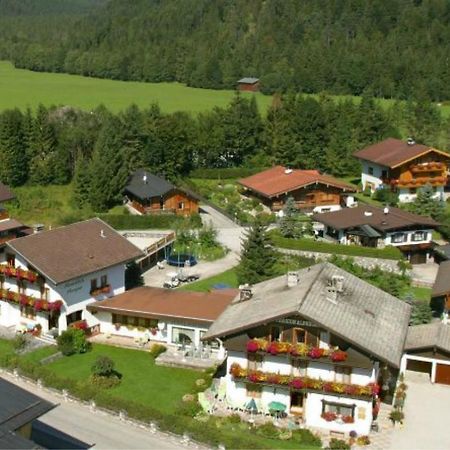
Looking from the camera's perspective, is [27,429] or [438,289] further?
[438,289]

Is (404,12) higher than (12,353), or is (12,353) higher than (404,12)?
(404,12)

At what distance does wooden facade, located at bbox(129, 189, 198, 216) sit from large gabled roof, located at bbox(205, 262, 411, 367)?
99.4 feet

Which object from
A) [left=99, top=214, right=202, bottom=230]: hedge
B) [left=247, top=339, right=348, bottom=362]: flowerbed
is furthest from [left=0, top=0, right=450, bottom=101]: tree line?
[left=247, top=339, right=348, bottom=362]: flowerbed

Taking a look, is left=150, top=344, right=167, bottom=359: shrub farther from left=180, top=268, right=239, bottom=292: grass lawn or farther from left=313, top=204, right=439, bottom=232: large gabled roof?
left=313, top=204, right=439, bottom=232: large gabled roof

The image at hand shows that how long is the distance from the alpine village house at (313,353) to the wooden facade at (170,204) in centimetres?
3285

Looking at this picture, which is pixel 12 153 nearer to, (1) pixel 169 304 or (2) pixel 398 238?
(1) pixel 169 304

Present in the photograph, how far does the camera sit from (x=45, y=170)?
69.8 meters

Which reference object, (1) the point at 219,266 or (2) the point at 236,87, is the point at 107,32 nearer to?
(2) the point at 236,87

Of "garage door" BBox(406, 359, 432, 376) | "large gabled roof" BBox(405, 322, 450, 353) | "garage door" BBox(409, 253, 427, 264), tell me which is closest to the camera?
"large gabled roof" BBox(405, 322, 450, 353)

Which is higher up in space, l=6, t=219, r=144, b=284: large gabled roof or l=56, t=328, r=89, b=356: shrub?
l=6, t=219, r=144, b=284: large gabled roof

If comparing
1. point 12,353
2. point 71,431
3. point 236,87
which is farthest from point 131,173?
point 236,87

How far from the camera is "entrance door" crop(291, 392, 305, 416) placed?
31928 millimetres

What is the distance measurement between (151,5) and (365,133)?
121470mm

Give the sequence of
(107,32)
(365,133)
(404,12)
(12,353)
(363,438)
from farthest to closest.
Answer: (107,32), (404,12), (365,133), (12,353), (363,438)
